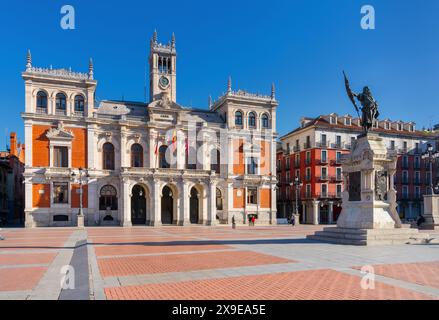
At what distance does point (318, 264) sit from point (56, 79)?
40.2 meters

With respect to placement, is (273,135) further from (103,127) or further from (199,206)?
(103,127)

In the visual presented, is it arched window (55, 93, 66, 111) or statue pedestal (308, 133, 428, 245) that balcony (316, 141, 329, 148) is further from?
arched window (55, 93, 66, 111)

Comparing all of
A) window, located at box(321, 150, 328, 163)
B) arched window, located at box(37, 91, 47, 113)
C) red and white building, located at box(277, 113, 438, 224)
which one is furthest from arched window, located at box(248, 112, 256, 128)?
arched window, located at box(37, 91, 47, 113)

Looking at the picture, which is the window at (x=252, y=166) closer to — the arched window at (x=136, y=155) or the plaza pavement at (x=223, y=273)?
the arched window at (x=136, y=155)

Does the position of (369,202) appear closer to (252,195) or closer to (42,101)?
(252,195)

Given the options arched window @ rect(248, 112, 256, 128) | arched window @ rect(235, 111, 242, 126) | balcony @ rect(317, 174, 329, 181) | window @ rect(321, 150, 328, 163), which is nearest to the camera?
arched window @ rect(235, 111, 242, 126)

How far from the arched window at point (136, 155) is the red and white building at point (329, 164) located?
2700cm

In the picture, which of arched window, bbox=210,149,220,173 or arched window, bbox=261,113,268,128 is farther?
arched window, bbox=261,113,268,128

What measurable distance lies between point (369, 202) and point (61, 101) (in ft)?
123

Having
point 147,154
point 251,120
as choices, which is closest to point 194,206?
point 147,154

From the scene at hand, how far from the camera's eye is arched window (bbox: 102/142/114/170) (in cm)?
4472

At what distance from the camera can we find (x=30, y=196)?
4069 cm

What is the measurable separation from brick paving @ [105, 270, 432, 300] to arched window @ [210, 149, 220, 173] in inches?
1514

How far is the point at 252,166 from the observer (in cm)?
5019
